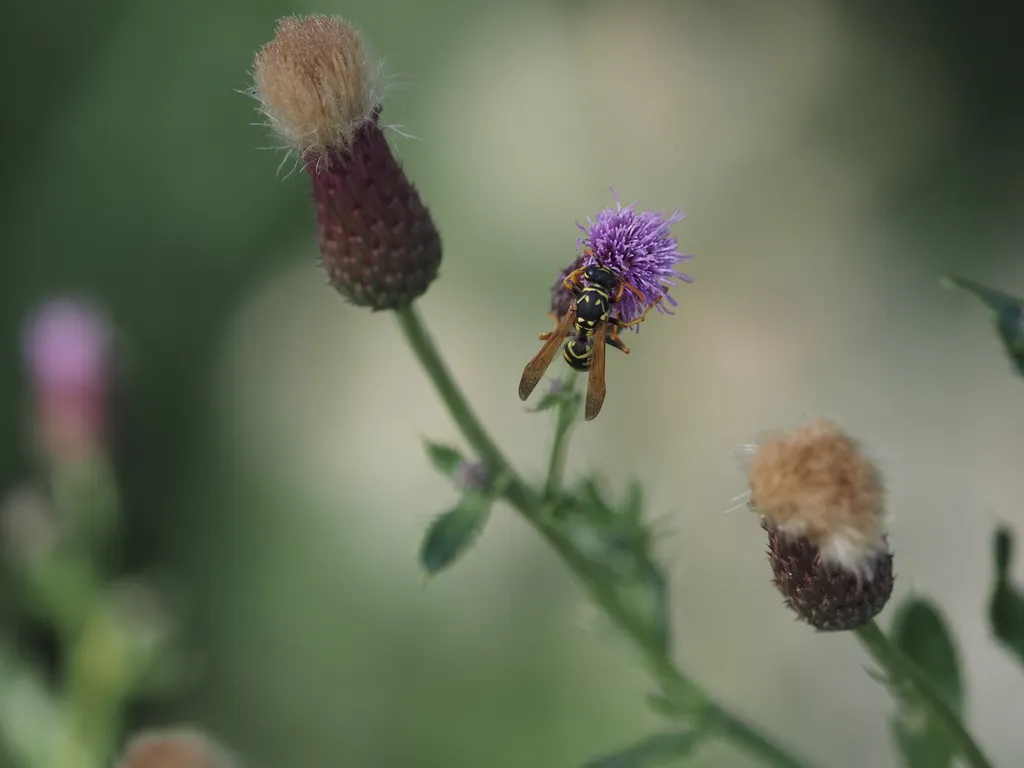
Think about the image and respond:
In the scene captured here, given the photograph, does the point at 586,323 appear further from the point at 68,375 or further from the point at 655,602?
the point at 68,375

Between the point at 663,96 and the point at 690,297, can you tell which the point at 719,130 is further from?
the point at 690,297

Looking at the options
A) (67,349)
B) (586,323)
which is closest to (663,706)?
(586,323)

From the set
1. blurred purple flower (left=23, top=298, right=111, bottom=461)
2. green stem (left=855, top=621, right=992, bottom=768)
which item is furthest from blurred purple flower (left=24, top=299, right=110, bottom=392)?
green stem (left=855, top=621, right=992, bottom=768)

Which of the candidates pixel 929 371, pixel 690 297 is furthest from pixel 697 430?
pixel 929 371

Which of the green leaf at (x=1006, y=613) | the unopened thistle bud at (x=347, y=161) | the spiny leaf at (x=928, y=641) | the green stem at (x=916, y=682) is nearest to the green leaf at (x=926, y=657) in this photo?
the spiny leaf at (x=928, y=641)

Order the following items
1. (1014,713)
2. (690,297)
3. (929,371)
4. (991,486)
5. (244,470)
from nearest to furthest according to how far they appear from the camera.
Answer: (1014,713), (991,486), (929,371), (690,297), (244,470)

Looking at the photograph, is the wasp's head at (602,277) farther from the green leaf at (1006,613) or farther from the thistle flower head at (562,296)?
the green leaf at (1006,613)
